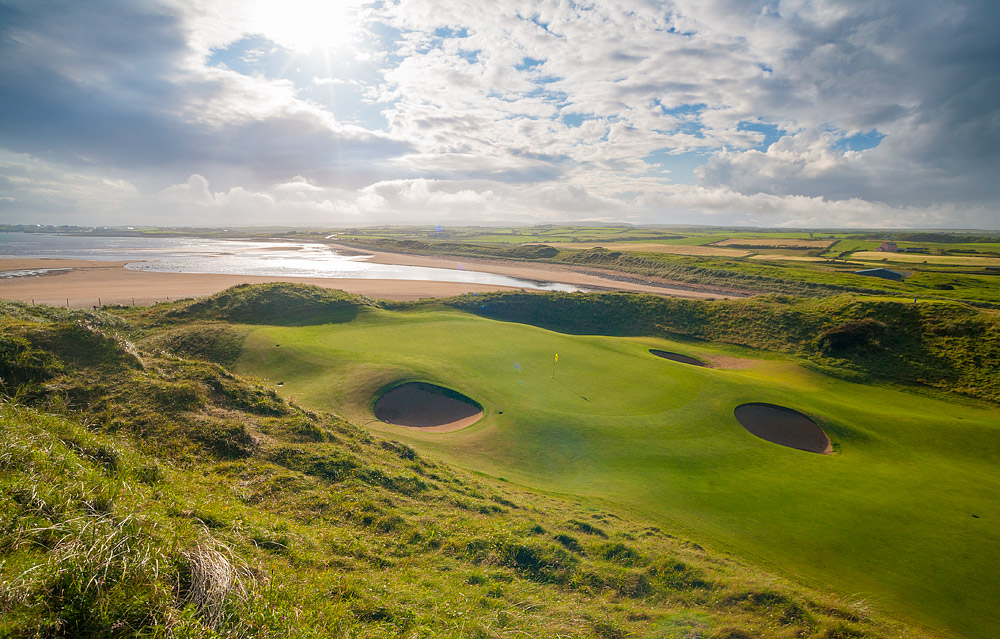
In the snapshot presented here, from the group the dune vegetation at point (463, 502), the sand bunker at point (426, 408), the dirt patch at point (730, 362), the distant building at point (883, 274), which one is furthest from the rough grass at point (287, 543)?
the distant building at point (883, 274)

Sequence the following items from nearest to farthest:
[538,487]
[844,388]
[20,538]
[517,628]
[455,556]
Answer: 1. [20,538]
2. [517,628]
3. [455,556]
4. [538,487]
5. [844,388]

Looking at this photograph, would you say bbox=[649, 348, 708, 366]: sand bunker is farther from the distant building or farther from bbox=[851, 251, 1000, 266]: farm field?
bbox=[851, 251, 1000, 266]: farm field

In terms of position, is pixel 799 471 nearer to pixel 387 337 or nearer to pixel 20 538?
pixel 20 538

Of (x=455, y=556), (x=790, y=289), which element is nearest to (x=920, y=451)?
(x=455, y=556)

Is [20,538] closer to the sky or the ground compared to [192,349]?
closer to the sky

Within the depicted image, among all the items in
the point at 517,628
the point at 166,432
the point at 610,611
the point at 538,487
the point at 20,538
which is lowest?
the point at 538,487

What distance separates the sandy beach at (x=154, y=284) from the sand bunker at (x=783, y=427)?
4358 cm

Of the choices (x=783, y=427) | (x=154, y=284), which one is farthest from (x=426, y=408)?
(x=154, y=284)

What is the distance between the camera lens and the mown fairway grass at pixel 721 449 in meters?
11.6

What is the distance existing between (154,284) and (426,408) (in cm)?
6252

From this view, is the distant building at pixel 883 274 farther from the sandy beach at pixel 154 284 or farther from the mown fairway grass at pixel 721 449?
the mown fairway grass at pixel 721 449

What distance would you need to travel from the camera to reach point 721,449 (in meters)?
17.2

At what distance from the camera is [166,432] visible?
1031 centimetres

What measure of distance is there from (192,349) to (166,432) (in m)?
17.2
